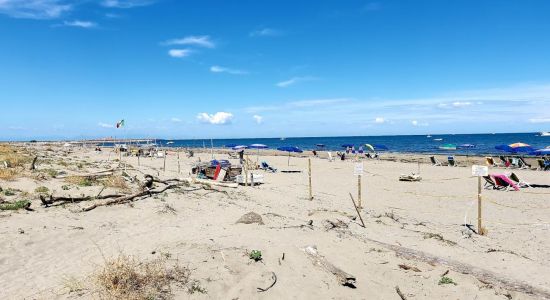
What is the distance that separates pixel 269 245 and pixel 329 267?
1.33m

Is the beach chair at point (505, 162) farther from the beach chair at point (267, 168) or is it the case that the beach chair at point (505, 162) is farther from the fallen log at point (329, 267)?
the fallen log at point (329, 267)

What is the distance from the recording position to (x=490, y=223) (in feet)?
41.1

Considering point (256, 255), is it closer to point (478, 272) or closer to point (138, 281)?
point (138, 281)

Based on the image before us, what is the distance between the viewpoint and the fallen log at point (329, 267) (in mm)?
6488

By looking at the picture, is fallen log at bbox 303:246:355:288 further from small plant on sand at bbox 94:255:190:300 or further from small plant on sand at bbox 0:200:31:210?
small plant on sand at bbox 0:200:31:210

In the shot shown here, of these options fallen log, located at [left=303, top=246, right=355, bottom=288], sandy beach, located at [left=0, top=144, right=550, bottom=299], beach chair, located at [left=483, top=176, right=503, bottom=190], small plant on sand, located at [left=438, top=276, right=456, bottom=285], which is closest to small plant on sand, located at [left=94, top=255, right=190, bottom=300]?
sandy beach, located at [left=0, top=144, right=550, bottom=299]

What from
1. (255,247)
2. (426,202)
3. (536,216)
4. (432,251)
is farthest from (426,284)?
(426,202)

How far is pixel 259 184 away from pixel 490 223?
1112 centimetres

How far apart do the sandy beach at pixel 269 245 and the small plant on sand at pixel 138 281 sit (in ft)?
0.50

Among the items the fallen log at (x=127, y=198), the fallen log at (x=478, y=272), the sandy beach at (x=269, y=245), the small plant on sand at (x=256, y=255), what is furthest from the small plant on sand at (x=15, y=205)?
the fallen log at (x=478, y=272)

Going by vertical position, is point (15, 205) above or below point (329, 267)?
above

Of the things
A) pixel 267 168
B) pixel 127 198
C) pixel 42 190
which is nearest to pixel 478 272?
pixel 127 198

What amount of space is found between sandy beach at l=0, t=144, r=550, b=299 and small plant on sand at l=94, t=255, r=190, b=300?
0.15 m

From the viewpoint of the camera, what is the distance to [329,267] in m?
6.91
